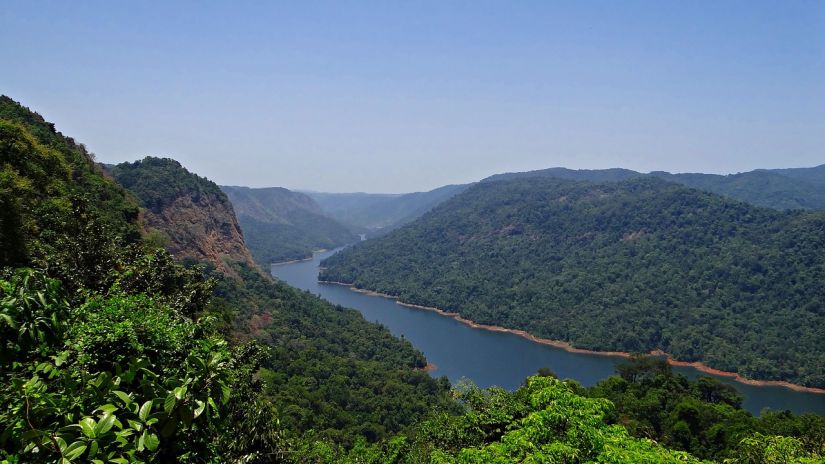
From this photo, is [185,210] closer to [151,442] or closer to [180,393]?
[180,393]

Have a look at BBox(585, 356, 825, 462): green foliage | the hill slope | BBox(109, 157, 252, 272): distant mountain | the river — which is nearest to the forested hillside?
the hill slope

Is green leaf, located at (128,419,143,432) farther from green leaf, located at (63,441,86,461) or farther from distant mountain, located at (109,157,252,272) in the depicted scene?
distant mountain, located at (109,157,252,272)

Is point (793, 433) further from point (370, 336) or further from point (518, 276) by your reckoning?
point (518, 276)

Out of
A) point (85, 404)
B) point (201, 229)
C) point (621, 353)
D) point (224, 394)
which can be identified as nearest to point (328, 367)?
point (201, 229)

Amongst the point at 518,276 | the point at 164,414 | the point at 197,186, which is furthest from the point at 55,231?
the point at 518,276

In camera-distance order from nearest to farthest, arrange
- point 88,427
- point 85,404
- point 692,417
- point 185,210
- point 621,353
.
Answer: point 88,427
point 85,404
point 692,417
point 185,210
point 621,353
